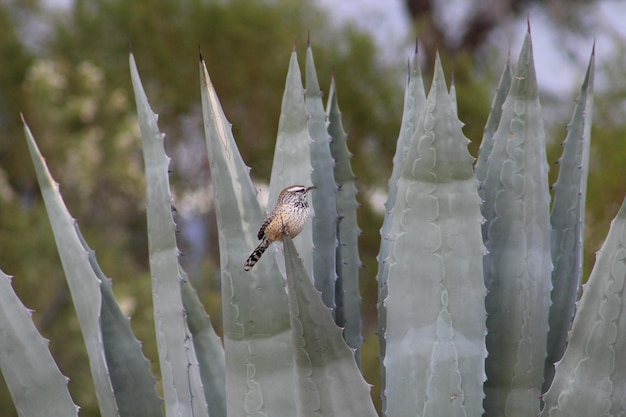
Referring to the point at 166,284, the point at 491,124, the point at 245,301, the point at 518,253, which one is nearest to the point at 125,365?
the point at 166,284

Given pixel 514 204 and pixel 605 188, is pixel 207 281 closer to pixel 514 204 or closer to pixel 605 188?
pixel 605 188

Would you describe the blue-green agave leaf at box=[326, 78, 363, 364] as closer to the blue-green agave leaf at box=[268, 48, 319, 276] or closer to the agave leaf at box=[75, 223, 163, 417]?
the blue-green agave leaf at box=[268, 48, 319, 276]

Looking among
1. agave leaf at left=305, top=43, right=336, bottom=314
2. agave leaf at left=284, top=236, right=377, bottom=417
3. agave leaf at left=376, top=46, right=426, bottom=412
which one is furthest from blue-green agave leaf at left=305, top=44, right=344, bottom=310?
agave leaf at left=284, top=236, right=377, bottom=417

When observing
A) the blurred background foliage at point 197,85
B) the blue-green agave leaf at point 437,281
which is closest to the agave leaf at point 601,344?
the blue-green agave leaf at point 437,281

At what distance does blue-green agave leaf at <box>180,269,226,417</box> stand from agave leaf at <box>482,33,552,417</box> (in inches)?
27.0

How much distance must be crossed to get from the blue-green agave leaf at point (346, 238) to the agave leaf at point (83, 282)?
547mm

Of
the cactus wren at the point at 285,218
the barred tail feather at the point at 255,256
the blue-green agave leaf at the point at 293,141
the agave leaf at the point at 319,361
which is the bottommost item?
the agave leaf at the point at 319,361

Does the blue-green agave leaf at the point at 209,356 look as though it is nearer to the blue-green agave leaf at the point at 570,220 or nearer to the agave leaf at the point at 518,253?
the agave leaf at the point at 518,253

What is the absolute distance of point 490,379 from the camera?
1.92 metres

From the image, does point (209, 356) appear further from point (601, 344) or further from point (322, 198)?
point (601, 344)

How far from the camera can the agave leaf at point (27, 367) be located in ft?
6.51

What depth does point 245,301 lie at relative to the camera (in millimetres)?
1710

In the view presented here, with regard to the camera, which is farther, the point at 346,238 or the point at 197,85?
the point at 197,85

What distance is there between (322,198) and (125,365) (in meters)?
0.62
